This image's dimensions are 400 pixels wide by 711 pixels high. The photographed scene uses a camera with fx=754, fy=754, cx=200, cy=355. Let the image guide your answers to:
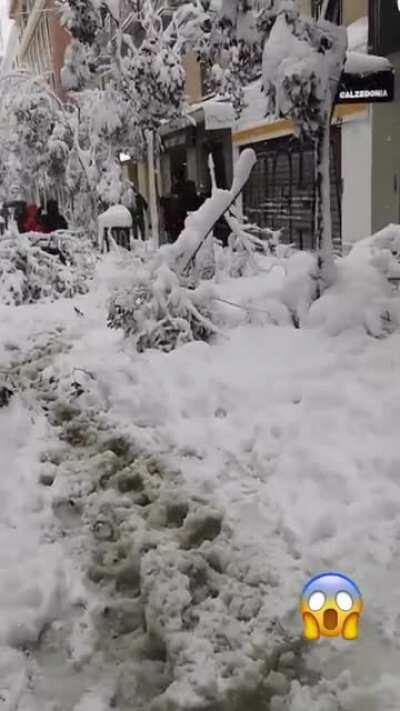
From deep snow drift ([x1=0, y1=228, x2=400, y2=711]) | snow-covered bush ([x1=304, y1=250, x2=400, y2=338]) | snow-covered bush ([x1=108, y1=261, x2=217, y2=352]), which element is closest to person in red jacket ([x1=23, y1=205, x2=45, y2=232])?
snow-covered bush ([x1=108, y1=261, x2=217, y2=352])

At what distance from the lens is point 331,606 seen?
252 centimetres

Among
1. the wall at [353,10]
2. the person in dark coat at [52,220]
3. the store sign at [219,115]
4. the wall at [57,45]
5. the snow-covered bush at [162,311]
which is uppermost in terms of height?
the wall at [57,45]

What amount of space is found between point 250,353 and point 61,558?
3.20 metres

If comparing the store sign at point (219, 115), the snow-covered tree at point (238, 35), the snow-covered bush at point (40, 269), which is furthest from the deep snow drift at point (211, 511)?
the store sign at point (219, 115)

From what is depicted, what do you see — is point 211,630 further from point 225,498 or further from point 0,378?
point 0,378

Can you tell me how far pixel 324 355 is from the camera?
20.4 ft

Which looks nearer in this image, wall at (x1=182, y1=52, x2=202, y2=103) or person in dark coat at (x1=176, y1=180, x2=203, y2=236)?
person in dark coat at (x1=176, y1=180, x2=203, y2=236)

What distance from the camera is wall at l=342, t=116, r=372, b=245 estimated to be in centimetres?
1341

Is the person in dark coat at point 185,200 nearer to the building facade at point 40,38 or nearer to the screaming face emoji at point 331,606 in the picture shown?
the screaming face emoji at point 331,606

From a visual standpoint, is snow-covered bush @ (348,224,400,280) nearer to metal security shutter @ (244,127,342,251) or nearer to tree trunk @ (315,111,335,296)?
tree trunk @ (315,111,335,296)

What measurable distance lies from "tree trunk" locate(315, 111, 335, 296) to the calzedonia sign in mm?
2187

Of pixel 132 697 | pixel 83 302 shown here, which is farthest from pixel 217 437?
pixel 83 302

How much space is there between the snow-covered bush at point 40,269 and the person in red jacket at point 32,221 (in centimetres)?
146

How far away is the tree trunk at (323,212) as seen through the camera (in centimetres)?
727
